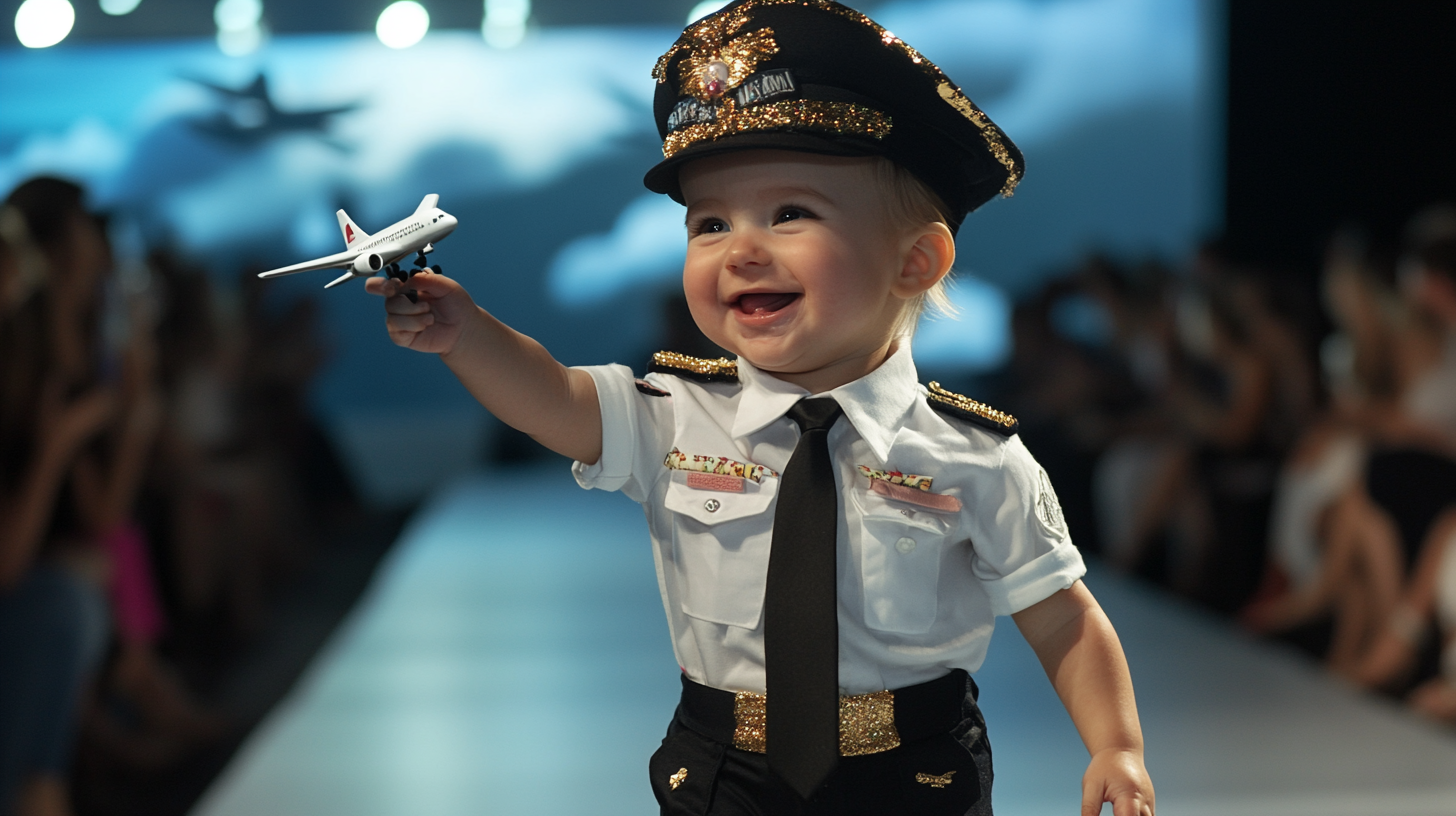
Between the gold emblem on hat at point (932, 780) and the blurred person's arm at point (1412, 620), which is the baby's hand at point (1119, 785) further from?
the blurred person's arm at point (1412, 620)

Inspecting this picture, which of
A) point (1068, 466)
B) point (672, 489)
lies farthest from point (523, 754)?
point (1068, 466)

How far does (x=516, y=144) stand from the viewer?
13.1 feet

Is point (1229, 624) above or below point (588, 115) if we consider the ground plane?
below

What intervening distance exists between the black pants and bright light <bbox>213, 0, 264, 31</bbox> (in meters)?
2.08

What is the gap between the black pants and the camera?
40.3 inches

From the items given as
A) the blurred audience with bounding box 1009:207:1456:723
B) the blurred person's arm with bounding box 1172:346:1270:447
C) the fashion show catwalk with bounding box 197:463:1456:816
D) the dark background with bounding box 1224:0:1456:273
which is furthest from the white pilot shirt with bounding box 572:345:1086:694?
the dark background with bounding box 1224:0:1456:273

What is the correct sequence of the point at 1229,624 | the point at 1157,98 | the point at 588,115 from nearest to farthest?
the point at 1229,624 → the point at 588,115 → the point at 1157,98

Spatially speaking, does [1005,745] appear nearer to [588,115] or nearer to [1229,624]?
[1229,624]

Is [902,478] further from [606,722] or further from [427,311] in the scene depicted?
[606,722]

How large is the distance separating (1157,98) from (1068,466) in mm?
2916

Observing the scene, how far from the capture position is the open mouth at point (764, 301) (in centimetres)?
101

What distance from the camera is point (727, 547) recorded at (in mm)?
1055

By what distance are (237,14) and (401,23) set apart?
88 cm

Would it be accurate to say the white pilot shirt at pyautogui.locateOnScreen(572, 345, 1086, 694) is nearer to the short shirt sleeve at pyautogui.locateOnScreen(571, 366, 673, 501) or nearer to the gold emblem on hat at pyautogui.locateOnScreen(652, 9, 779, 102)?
the short shirt sleeve at pyautogui.locateOnScreen(571, 366, 673, 501)
